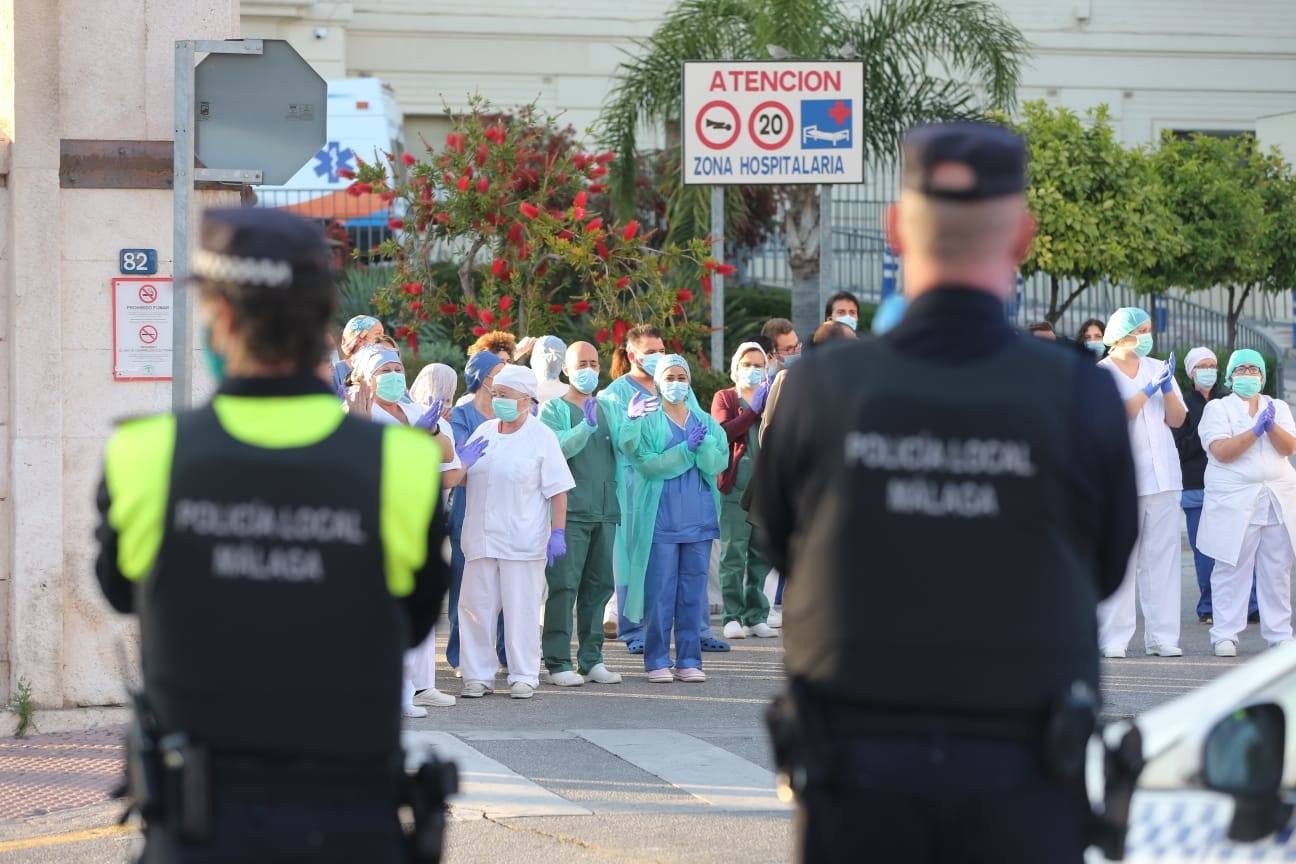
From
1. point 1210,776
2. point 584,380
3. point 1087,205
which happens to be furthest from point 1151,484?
point 1087,205

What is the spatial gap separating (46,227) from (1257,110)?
30.1m

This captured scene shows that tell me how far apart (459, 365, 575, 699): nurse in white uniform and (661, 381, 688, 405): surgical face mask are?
0.91 metres

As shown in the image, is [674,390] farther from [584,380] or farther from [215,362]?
[215,362]

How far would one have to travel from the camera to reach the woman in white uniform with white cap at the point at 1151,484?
11.6 m

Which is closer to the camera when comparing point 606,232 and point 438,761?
point 438,761

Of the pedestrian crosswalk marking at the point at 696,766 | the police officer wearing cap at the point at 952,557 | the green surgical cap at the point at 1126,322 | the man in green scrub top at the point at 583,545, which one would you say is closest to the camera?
the police officer wearing cap at the point at 952,557

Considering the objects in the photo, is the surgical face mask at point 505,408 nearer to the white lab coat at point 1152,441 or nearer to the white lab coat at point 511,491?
the white lab coat at point 511,491

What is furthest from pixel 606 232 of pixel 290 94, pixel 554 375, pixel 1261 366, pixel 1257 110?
pixel 1257 110

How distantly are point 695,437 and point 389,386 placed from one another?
6.97ft

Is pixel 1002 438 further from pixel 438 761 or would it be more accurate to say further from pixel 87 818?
pixel 87 818

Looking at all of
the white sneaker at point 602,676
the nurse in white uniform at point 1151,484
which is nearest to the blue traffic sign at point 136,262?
the white sneaker at point 602,676

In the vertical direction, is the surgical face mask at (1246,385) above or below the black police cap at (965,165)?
below

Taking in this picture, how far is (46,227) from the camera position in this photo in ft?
29.4

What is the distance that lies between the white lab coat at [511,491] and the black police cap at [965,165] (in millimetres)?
6973
